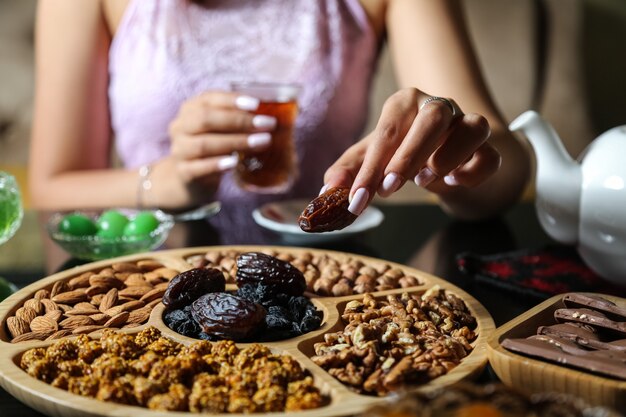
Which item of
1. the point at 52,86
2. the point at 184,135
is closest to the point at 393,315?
the point at 184,135

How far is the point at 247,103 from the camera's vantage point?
1506 mm

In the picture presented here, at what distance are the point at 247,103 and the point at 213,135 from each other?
4.2 inches

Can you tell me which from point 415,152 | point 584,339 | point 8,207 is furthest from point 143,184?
point 584,339

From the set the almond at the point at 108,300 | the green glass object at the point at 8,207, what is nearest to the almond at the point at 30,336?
the almond at the point at 108,300

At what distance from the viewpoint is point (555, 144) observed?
122 centimetres

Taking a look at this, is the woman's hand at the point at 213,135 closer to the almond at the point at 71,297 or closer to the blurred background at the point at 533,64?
the almond at the point at 71,297

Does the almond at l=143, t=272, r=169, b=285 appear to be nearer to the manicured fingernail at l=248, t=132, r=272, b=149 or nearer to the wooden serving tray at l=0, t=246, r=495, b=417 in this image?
the wooden serving tray at l=0, t=246, r=495, b=417

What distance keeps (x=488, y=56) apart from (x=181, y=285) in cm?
207

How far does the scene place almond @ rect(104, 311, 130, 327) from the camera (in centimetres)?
93

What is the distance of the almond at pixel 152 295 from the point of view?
40.3 inches

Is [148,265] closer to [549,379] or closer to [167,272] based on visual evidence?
[167,272]

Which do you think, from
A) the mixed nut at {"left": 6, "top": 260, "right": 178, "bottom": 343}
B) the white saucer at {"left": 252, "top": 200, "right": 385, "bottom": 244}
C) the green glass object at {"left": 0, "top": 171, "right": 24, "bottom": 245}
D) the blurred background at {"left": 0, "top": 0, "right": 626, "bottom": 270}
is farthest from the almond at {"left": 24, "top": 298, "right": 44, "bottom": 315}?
the blurred background at {"left": 0, "top": 0, "right": 626, "bottom": 270}

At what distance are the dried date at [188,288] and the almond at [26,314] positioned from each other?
0.17 meters

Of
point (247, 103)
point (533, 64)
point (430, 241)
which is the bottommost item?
point (430, 241)
